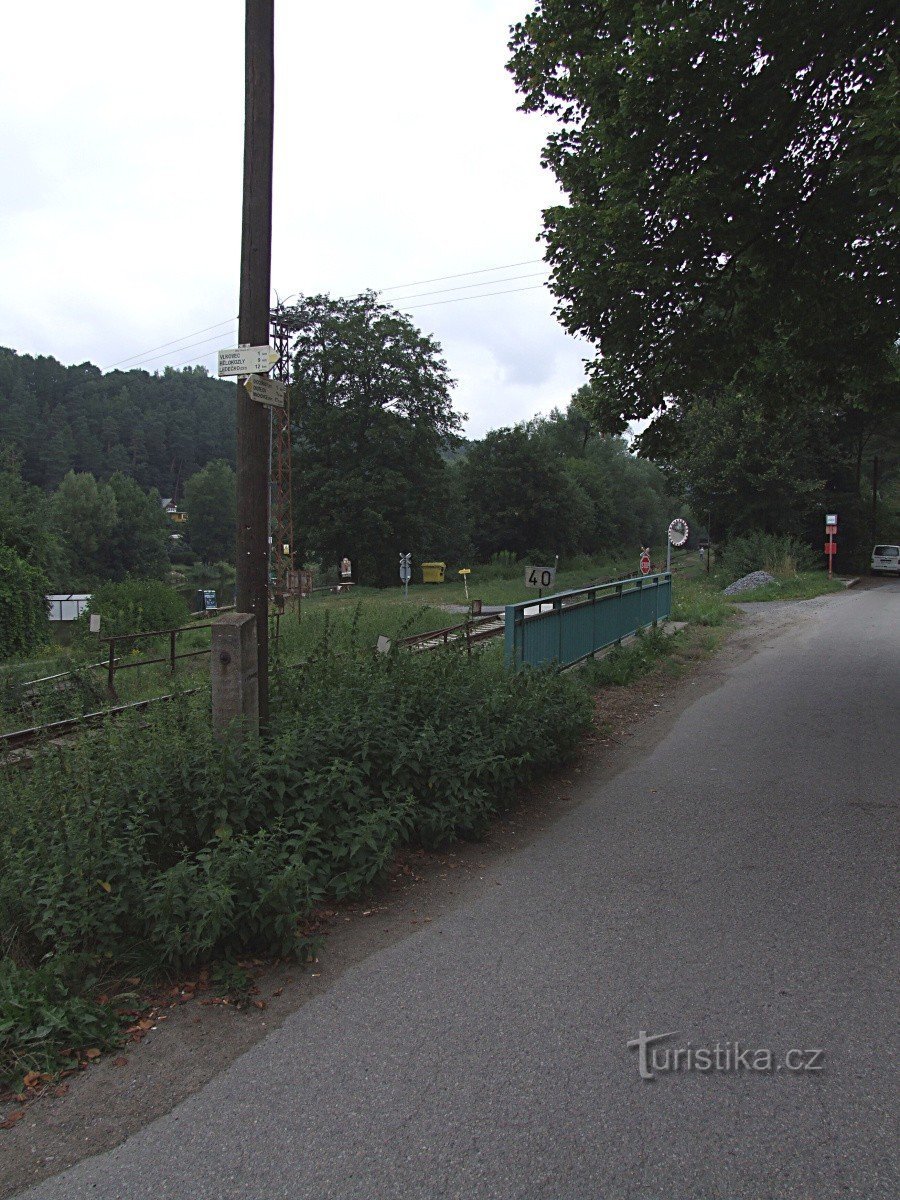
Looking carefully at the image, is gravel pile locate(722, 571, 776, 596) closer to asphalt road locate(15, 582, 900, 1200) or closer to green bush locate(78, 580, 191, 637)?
green bush locate(78, 580, 191, 637)

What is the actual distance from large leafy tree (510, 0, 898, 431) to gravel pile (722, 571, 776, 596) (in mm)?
19300

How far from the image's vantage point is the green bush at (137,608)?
23.5 metres

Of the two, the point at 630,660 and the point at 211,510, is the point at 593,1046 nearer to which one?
the point at 630,660

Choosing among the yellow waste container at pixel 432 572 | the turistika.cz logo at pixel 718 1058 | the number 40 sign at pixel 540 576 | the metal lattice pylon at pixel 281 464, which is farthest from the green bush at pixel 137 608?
the yellow waste container at pixel 432 572

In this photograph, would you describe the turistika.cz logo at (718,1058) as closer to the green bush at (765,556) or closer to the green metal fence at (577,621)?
the green metal fence at (577,621)

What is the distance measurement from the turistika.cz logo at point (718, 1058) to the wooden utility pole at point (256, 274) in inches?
128

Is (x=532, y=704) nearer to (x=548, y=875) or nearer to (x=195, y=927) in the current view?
(x=548, y=875)

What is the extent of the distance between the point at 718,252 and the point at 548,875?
7541 mm

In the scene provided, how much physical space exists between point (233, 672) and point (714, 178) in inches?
272

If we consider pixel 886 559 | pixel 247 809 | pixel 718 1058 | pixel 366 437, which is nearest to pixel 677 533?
pixel 247 809

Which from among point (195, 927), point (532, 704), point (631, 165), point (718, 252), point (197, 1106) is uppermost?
point (631, 165)

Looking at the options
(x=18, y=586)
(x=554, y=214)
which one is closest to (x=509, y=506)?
(x=18, y=586)

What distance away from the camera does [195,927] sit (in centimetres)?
378

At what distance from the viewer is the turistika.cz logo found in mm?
3029
